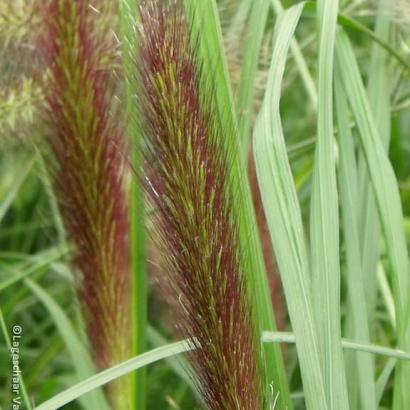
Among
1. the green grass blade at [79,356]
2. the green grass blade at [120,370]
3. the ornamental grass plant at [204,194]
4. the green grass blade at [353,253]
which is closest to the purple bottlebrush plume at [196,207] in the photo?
the ornamental grass plant at [204,194]

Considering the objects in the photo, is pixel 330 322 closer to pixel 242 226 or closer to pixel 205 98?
pixel 242 226

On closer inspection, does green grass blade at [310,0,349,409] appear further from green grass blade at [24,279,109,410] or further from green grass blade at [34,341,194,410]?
green grass blade at [24,279,109,410]

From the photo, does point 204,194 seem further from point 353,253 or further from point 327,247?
point 353,253

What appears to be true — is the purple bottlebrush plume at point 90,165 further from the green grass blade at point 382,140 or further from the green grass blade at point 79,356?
the green grass blade at point 382,140

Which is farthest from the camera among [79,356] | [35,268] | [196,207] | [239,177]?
[35,268]

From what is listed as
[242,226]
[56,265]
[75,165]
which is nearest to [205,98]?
[242,226]

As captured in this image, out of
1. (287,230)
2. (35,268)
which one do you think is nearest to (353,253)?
(287,230)

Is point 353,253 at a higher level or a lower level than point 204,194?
lower
